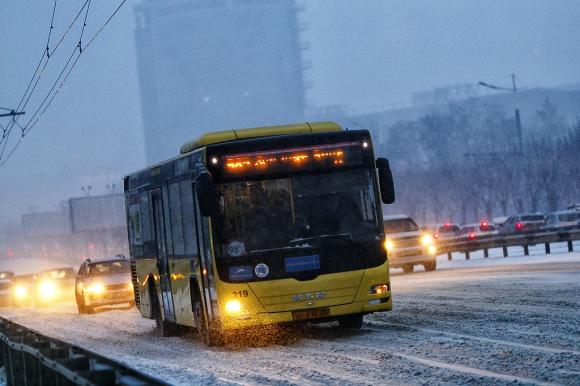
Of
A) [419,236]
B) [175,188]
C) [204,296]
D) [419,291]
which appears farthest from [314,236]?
[419,236]

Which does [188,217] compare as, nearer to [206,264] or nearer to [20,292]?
[206,264]

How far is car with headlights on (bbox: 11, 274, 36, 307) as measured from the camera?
58969 mm

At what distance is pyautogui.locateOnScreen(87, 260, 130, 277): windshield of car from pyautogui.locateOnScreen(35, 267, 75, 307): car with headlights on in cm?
1702

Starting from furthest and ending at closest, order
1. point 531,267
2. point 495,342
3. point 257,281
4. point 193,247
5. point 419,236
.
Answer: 1. point 419,236
2. point 531,267
3. point 193,247
4. point 257,281
5. point 495,342

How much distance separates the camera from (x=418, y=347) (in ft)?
49.7

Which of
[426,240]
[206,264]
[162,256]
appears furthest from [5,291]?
[206,264]

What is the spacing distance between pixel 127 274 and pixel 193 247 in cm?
1882

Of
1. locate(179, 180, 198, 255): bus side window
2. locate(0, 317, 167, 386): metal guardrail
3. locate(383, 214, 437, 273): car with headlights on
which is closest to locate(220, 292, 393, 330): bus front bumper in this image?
locate(179, 180, 198, 255): bus side window

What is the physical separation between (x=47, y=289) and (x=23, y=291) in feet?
14.5

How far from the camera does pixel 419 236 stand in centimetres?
3984

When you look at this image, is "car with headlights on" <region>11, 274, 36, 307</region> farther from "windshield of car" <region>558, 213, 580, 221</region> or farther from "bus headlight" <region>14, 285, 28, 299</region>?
"windshield of car" <region>558, 213, 580, 221</region>

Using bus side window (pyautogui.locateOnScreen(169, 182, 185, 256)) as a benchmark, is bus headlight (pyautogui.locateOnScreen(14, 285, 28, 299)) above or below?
below

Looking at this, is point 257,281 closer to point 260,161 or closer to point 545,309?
point 260,161

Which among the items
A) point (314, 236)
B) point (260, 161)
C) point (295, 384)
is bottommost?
point (295, 384)
